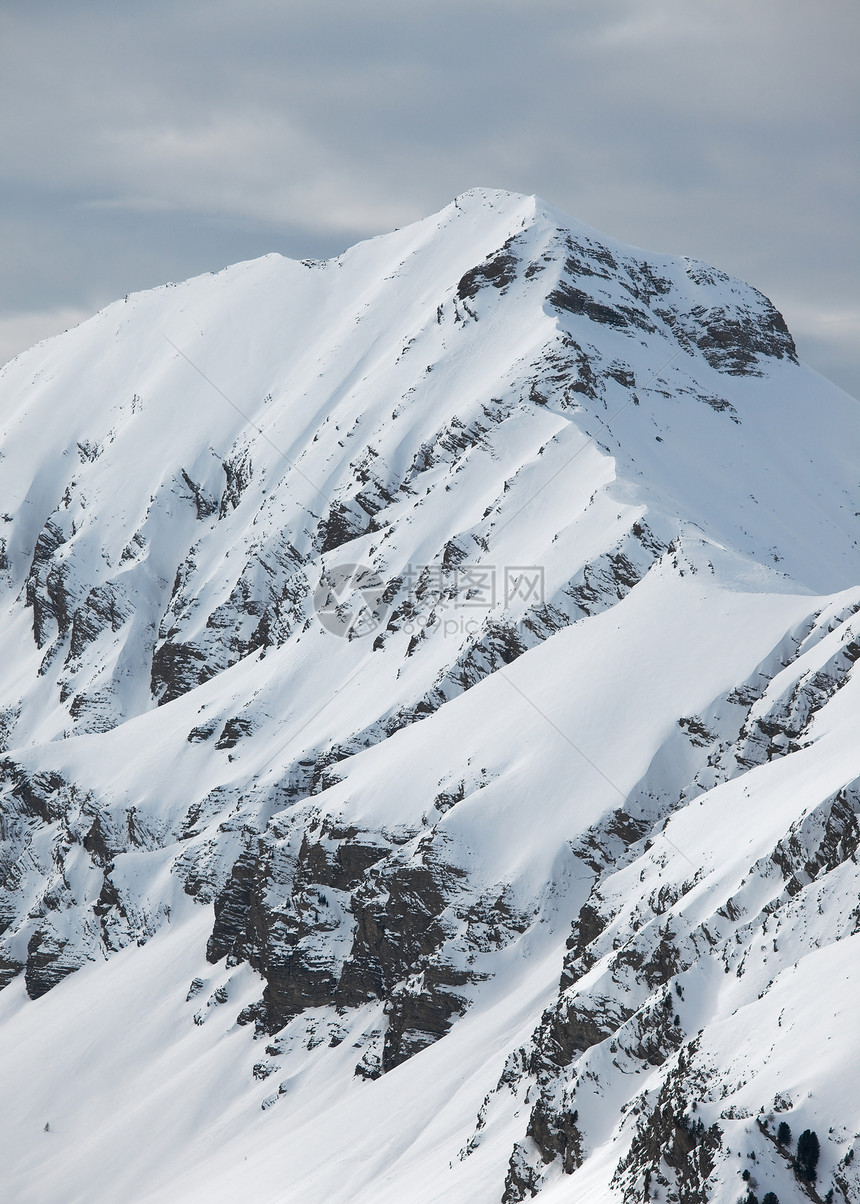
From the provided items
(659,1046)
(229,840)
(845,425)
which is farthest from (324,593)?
(659,1046)

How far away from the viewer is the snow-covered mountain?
4781 centimetres

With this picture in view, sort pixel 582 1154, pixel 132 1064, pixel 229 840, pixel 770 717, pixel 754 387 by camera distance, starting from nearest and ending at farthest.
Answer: pixel 582 1154
pixel 770 717
pixel 132 1064
pixel 229 840
pixel 754 387

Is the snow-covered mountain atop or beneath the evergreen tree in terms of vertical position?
atop

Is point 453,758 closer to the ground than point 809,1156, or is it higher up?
higher up

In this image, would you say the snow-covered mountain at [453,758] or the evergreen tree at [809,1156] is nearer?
the evergreen tree at [809,1156]

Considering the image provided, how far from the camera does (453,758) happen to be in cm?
7912

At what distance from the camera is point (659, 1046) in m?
45.8

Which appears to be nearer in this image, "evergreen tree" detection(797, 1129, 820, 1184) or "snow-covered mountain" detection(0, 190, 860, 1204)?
"evergreen tree" detection(797, 1129, 820, 1184)

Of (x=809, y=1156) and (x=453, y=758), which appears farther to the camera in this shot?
(x=453, y=758)

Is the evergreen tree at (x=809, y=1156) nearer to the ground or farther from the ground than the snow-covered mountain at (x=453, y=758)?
nearer to the ground

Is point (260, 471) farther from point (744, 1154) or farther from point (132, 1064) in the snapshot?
point (744, 1154)

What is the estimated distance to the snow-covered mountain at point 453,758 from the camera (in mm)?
47812

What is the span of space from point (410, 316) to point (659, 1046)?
382 ft

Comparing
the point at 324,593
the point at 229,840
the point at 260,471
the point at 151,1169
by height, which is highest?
the point at 260,471
